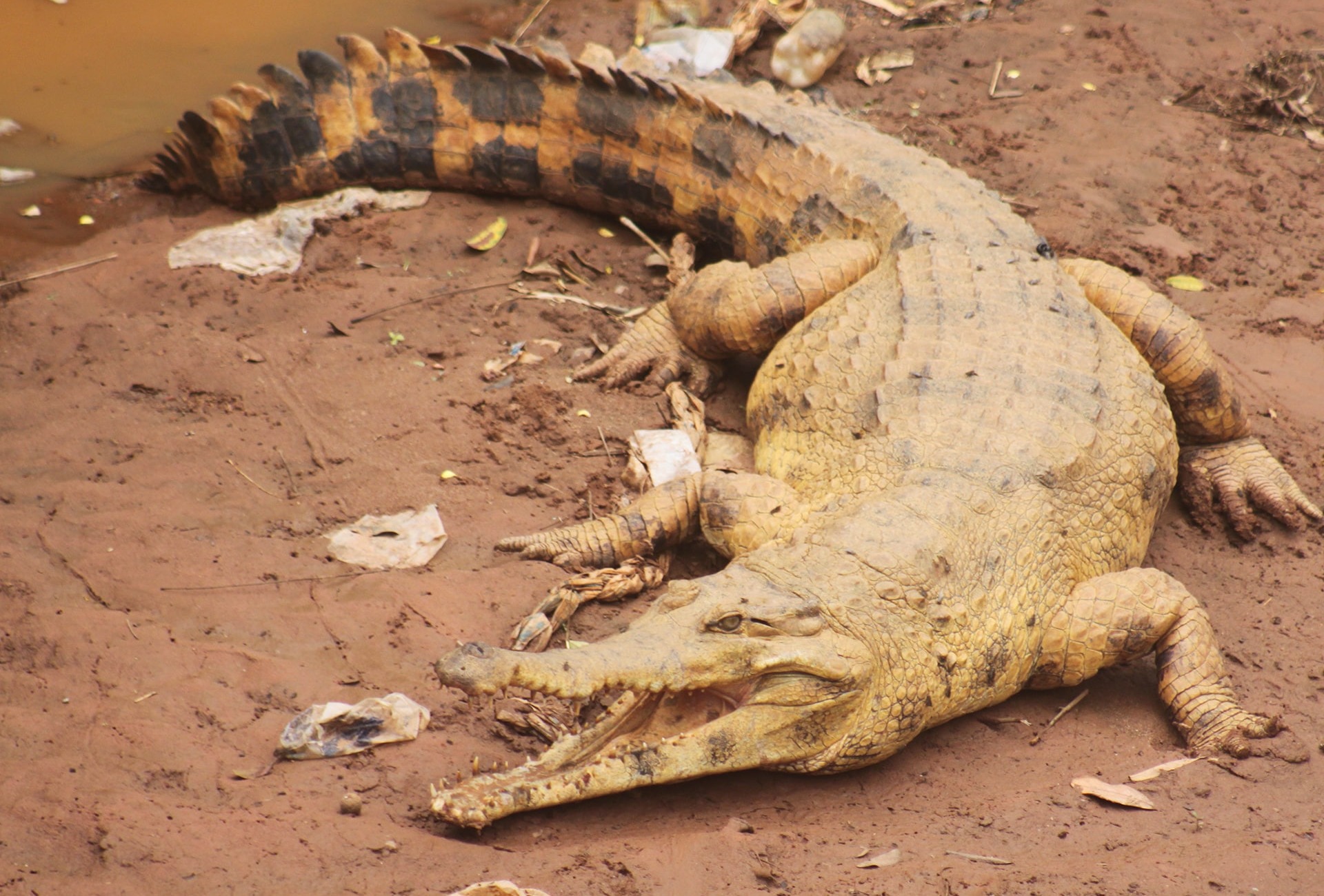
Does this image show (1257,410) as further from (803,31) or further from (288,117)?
(288,117)

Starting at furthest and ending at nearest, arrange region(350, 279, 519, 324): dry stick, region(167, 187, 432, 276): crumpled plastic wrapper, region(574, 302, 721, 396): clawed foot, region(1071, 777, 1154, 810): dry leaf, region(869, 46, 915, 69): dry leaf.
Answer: region(869, 46, 915, 69): dry leaf
region(167, 187, 432, 276): crumpled plastic wrapper
region(350, 279, 519, 324): dry stick
region(574, 302, 721, 396): clawed foot
region(1071, 777, 1154, 810): dry leaf

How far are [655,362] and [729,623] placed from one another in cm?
231

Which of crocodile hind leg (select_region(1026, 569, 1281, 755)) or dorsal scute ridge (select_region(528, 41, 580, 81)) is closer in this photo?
crocodile hind leg (select_region(1026, 569, 1281, 755))

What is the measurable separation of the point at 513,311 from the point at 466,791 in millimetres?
2976

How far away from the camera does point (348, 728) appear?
9.95 ft

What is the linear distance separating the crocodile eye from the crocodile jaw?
0.10m

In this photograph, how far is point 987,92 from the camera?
287 inches

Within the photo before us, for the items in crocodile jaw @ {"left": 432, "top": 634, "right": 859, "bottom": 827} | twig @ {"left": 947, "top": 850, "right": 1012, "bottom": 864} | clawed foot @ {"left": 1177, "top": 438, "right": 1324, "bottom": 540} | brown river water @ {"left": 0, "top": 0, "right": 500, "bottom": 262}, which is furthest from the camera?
A: brown river water @ {"left": 0, "top": 0, "right": 500, "bottom": 262}

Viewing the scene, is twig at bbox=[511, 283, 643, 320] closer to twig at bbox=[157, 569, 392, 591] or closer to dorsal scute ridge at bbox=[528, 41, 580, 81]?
dorsal scute ridge at bbox=[528, 41, 580, 81]

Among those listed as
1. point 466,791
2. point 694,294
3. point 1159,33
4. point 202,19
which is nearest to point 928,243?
point 694,294

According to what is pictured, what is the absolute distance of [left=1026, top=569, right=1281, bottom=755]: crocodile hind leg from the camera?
3416mm

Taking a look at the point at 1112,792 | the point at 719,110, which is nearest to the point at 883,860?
the point at 1112,792

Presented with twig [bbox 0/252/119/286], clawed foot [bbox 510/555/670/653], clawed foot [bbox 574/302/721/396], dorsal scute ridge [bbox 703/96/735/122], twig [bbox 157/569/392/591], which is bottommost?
clawed foot [bbox 510/555/670/653]

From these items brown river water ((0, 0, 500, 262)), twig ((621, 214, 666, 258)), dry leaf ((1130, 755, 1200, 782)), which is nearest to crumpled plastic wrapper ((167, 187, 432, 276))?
brown river water ((0, 0, 500, 262))
